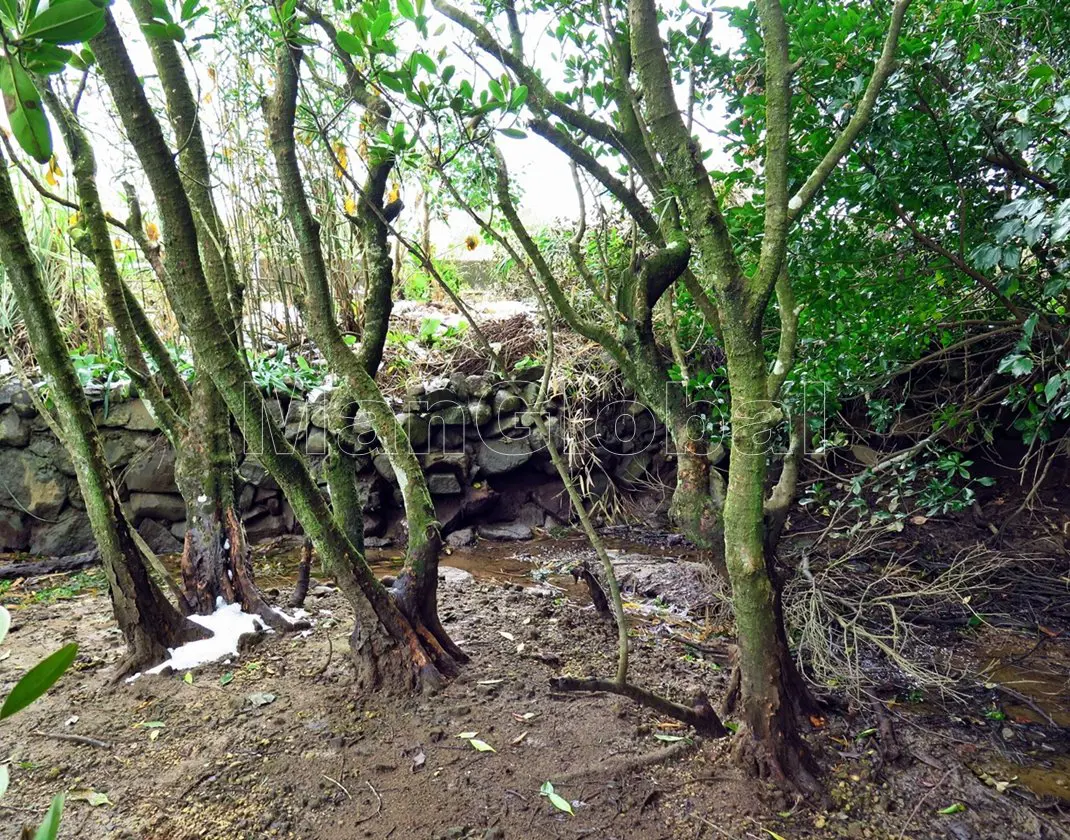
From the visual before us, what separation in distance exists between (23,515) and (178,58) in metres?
3.90

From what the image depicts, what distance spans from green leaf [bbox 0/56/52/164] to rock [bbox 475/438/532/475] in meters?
5.08

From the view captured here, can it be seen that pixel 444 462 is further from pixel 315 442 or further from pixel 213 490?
pixel 213 490

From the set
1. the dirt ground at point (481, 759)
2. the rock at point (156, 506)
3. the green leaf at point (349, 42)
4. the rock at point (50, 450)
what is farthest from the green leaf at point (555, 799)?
the rock at point (50, 450)

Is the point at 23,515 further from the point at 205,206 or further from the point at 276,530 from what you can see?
the point at 205,206

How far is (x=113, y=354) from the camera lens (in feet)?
17.5

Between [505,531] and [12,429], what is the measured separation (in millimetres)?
3703

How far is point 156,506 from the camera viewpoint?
5109 millimetres

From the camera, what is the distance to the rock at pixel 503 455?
5.87 m

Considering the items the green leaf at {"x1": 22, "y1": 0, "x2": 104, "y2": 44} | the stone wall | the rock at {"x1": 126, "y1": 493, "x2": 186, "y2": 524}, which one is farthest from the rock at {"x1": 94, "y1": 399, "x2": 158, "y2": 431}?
the green leaf at {"x1": 22, "y1": 0, "x2": 104, "y2": 44}

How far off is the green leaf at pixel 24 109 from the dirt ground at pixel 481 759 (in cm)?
177

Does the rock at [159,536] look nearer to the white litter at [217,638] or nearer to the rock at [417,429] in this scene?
the rock at [417,429]

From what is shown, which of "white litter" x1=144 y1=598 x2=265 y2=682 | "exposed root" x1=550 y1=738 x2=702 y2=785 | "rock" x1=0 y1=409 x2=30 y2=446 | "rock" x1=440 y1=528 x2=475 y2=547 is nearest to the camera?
"exposed root" x1=550 y1=738 x2=702 y2=785

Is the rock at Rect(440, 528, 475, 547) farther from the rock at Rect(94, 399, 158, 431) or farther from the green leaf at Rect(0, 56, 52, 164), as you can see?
the green leaf at Rect(0, 56, 52, 164)

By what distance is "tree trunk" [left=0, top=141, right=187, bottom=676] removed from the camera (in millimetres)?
2207
